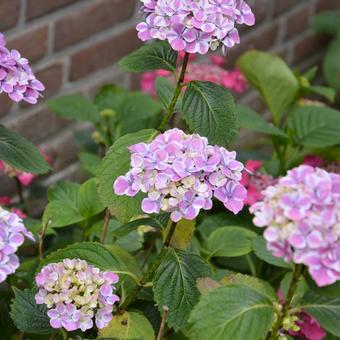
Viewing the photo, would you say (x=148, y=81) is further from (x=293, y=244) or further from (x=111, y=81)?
(x=293, y=244)

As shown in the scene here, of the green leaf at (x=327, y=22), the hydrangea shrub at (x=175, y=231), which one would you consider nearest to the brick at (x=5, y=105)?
the hydrangea shrub at (x=175, y=231)

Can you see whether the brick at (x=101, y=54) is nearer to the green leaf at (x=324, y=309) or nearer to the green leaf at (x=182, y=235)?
the green leaf at (x=182, y=235)

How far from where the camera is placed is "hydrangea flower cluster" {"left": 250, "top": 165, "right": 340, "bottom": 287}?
85cm

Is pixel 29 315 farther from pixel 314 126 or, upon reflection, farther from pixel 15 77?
pixel 314 126

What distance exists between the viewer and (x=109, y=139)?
188 cm

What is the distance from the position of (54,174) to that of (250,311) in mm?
1318

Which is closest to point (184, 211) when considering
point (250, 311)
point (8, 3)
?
point (250, 311)

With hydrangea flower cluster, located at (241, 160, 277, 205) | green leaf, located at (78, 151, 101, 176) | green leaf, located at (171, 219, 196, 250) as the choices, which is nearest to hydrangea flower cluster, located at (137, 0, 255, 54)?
green leaf, located at (171, 219, 196, 250)

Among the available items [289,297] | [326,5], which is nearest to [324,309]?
[289,297]

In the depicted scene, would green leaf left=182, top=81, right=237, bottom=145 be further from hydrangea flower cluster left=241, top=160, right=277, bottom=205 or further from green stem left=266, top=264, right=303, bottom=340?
hydrangea flower cluster left=241, top=160, right=277, bottom=205

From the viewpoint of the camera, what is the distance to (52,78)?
2154 mm

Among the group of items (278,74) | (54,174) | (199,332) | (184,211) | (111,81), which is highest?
(184,211)

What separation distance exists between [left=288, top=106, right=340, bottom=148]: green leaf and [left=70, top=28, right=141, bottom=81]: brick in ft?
2.15

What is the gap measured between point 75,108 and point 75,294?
2.94 feet
